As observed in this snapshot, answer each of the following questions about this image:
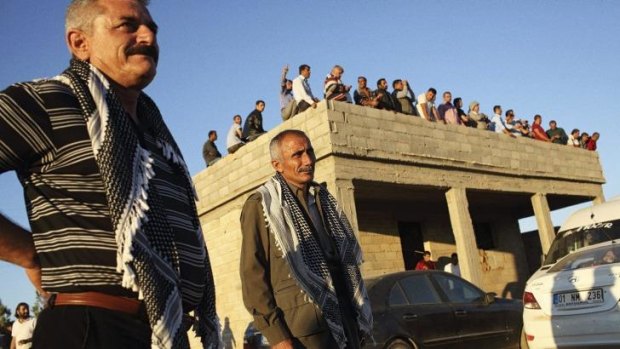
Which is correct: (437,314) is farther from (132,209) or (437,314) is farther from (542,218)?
(542,218)

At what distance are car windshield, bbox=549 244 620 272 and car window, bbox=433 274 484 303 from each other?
1485 mm

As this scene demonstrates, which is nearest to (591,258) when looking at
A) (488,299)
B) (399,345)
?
(488,299)

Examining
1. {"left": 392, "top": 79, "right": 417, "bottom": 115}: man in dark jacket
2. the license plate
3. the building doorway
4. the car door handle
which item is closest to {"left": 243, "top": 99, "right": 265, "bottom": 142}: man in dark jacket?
{"left": 392, "top": 79, "right": 417, "bottom": 115}: man in dark jacket

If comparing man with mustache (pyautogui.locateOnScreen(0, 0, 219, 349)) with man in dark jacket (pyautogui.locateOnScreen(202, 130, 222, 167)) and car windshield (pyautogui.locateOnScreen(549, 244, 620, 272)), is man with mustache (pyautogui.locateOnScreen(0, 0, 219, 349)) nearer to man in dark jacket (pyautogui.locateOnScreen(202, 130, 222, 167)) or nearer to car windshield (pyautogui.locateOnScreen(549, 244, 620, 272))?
car windshield (pyautogui.locateOnScreen(549, 244, 620, 272))

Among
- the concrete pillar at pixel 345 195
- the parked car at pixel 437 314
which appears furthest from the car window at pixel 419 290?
the concrete pillar at pixel 345 195

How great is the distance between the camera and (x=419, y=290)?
7.46 meters

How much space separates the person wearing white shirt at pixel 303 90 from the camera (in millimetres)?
12312

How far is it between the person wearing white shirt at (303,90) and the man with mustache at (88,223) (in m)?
10.6

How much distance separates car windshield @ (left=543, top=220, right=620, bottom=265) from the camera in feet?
25.0

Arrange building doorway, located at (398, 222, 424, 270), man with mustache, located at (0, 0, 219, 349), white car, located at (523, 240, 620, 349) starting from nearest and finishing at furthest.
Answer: man with mustache, located at (0, 0, 219, 349)
white car, located at (523, 240, 620, 349)
building doorway, located at (398, 222, 424, 270)

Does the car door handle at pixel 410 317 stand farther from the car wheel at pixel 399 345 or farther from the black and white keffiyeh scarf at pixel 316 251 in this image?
the black and white keffiyeh scarf at pixel 316 251

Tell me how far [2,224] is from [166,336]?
1.93ft

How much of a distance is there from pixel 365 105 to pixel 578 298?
7906 millimetres

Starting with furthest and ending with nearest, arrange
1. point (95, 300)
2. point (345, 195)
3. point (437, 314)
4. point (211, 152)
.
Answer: point (211, 152) < point (345, 195) < point (437, 314) < point (95, 300)
